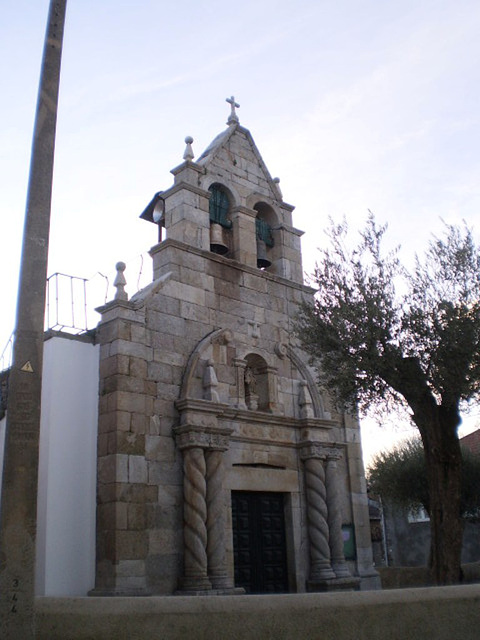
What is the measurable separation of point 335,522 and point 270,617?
7.69 metres

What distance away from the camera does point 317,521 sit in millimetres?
12531

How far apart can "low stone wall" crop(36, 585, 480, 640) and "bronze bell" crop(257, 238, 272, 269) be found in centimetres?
937

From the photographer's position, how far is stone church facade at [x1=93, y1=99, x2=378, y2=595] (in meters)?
10.3

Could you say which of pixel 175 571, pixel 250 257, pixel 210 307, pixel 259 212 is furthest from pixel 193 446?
pixel 259 212

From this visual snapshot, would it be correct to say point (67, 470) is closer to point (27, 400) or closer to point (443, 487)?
point (443, 487)

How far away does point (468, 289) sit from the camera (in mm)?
10172

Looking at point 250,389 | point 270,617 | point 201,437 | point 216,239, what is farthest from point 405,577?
point 270,617

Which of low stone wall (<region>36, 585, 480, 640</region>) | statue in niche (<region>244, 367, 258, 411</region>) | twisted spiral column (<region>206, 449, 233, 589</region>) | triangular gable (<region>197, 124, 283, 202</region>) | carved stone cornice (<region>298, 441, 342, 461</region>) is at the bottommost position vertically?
low stone wall (<region>36, 585, 480, 640</region>)

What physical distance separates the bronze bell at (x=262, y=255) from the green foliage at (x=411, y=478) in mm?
9976

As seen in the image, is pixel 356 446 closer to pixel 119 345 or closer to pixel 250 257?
pixel 250 257

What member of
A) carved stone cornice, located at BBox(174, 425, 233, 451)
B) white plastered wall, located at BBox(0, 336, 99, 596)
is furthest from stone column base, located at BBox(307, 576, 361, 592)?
white plastered wall, located at BBox(0, 336, 99, 596)

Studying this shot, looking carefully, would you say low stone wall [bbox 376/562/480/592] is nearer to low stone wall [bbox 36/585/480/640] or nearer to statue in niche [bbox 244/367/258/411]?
statue in niche [bbox 244/367/258/411]

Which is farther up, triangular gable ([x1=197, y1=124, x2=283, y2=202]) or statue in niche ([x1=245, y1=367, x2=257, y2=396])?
triangular gable ([x1=197, y1=124, x2=283, y2=202])

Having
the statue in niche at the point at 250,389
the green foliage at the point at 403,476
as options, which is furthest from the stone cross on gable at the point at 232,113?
the green foliage at the point at 403,476
